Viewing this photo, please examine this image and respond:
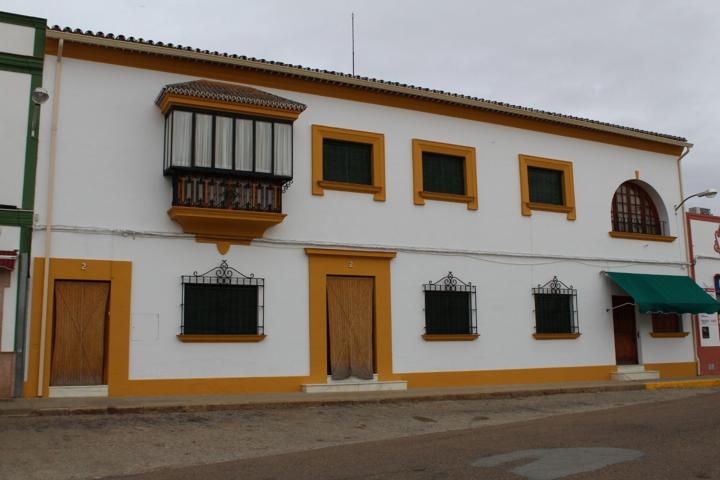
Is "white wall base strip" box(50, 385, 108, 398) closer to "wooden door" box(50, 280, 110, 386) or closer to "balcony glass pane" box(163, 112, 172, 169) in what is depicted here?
"wooden door" box(50, 280, 110, 386)

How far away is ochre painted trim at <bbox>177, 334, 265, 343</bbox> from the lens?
13422 millimetres

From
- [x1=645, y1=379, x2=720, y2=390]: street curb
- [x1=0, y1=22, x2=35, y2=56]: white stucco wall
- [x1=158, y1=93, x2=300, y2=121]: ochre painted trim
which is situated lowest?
[x1=645, y1=379, x2=720, y2=390]: street curb

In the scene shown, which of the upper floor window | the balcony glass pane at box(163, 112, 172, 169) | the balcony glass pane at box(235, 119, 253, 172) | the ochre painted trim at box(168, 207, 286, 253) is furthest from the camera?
the upper floor window

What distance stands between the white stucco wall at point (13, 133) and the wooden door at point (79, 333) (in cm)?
175

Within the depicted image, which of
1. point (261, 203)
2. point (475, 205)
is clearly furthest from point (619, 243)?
point (261, 203)

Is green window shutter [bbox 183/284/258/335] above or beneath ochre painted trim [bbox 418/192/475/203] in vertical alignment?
beneath

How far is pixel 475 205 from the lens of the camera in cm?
1681

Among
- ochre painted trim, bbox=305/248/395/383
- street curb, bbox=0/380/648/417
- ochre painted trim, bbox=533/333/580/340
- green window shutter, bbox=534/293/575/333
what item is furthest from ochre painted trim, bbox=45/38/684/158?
street curb, bbox=0/380/648/417

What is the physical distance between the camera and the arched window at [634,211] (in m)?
19.5

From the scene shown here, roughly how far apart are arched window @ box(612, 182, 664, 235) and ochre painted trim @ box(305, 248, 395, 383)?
Result: 7268 mm

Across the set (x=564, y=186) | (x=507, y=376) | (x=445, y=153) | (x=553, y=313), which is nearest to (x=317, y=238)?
(x=445, y=153)

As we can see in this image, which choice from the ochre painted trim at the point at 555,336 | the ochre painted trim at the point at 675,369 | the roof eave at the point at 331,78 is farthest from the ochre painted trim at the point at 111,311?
the ochre painted trim at the point at 675,369

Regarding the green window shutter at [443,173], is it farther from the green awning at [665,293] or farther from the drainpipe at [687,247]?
the drainpipe at [687,247]

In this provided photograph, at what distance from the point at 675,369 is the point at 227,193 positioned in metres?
12.7
